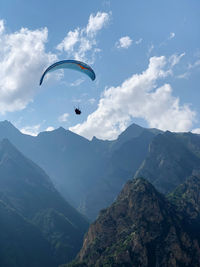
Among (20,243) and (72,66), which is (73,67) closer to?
(72,66)

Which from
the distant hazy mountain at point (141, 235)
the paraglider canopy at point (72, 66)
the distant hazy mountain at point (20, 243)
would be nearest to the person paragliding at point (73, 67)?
the paraglider canopy at point (72, 66)

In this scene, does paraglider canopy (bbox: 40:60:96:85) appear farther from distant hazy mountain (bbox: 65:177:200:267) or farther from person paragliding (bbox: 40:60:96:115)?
distant hazy mountain (bbox: 65:177:200:267)

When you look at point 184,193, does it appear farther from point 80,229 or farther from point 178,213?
point 80,229

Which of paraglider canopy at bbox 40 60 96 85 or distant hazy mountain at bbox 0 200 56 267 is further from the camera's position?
distant hazy mountain at bbox 0 200 56 267

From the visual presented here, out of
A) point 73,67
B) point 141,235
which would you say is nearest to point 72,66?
point 73,67

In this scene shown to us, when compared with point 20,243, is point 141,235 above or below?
above

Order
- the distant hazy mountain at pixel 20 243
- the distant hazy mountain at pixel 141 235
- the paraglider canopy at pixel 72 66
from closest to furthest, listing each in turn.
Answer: the paraglider canopy at pixel 72 66, the distant hazy mountain at pixel 141 235, the distant hazy mountain at pixel 20 243

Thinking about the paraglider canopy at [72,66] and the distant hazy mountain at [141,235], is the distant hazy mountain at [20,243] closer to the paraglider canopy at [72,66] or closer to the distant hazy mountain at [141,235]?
the distant hazy mountain at [141,235]

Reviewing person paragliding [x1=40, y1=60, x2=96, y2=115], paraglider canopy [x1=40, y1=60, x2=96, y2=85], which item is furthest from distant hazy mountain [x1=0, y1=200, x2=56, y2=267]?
paraglider canopy [x1=40, y1=60, x2=96, y2=85]
